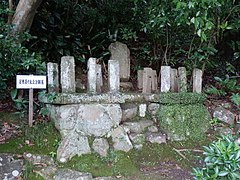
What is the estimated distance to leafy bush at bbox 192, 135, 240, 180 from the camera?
2.21 meters

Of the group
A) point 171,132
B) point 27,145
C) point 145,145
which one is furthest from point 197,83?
point 27,145

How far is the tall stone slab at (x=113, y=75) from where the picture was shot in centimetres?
337

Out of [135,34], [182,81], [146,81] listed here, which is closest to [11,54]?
[146,81]

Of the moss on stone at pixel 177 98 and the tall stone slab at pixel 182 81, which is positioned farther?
the tall stone slab at pixel 182 81

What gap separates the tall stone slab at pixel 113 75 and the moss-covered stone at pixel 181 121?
2.19 feet

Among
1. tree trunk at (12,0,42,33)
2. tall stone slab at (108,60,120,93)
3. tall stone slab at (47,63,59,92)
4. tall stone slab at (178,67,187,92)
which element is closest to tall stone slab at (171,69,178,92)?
tall stone slab at (178,67,187,92)

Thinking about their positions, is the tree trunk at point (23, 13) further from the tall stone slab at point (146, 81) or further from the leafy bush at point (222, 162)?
the leafy bush at point (222, 162)

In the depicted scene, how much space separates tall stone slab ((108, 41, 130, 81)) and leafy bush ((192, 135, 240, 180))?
2013 millimetres

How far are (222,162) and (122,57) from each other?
2357 mm

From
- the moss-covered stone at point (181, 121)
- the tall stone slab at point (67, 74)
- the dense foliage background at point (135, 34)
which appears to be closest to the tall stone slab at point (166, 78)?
the moss-covered stone at point (181, 121)

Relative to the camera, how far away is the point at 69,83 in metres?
3.23

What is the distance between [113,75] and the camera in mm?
3383

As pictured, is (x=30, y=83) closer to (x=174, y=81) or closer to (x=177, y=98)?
(x=177, y=98)

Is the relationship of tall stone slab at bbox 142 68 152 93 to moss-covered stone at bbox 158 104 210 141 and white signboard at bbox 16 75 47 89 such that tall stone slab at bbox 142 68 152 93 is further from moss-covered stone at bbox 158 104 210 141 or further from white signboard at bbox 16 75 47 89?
white signboard at bbox 16 75 47 89
